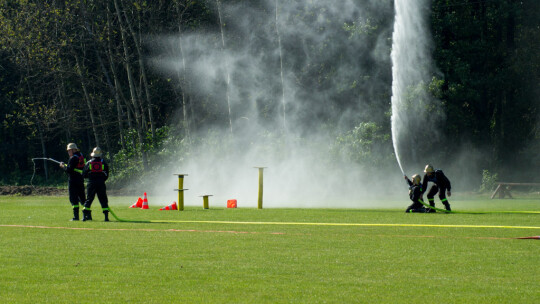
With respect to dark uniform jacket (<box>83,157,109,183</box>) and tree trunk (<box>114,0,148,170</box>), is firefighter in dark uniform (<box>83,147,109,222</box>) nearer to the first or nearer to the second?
dark uniform jacket (<box>83,157,109,183</box>)

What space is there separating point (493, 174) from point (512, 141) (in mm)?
4254

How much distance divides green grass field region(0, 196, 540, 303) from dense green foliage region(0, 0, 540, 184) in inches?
1001

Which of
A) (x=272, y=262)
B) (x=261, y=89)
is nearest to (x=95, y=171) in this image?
(x=272, y=262)

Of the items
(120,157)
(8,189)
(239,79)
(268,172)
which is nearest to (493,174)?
(268,172)

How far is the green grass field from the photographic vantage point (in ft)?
26.6

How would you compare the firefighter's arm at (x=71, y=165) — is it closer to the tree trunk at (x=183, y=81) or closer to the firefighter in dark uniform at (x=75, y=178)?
the firefighter in dark uniform at (x=75, y=178)

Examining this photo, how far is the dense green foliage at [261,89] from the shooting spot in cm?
4178

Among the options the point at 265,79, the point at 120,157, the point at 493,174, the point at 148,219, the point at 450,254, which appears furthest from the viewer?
the point at 120,157

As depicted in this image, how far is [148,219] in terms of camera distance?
19.1 metres

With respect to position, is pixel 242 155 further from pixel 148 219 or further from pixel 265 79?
pixel 148 219

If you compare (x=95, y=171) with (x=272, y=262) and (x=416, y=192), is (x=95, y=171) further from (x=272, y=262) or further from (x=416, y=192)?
(x=272, y=262)

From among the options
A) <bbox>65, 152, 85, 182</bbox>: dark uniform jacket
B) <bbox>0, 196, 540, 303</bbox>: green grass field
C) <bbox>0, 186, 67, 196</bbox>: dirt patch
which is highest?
<bbox>65, 152, 85, 182</bbox>: dark uniform jacket

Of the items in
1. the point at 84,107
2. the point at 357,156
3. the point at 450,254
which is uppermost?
the point at 84,107

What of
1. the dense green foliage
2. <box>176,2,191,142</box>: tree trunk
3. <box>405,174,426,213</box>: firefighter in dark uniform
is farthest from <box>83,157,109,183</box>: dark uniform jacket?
<box>176,2,191,142</box>: tree trunk
